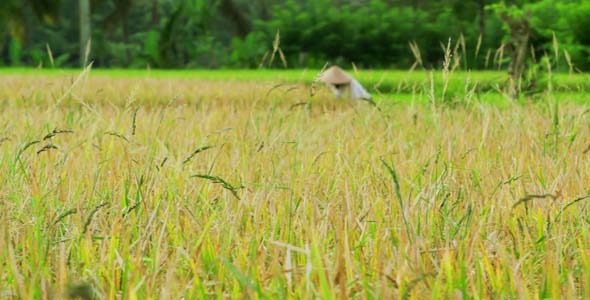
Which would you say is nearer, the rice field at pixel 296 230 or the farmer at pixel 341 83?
the rice field at pixel 296 230

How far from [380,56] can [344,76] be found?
1292 centimetres

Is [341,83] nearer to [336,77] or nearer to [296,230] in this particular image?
[336,77]

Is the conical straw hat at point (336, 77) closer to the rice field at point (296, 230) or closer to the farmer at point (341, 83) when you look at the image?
the farmer at point (341, 83)

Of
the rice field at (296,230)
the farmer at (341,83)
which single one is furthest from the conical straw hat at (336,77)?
the rice field at (296,230)

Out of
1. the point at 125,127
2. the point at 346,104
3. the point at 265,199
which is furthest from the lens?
the point at 346,104

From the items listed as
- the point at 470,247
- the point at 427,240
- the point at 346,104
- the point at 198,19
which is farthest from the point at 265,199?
the point at 198,19

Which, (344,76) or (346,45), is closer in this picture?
(344,76)

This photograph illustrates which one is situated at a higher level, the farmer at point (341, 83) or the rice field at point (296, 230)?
the rice field at point (296, 230)

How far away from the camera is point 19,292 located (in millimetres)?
1013

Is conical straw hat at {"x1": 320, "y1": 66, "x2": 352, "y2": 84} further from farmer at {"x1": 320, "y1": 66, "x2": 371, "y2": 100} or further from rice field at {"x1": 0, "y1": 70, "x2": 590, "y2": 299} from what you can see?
rice field at {"x1": 0, "y1": 70, "x2": 590, "y2": 299}

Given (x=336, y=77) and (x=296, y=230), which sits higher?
(x=296, y=230)

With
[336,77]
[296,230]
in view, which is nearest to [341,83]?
[336,77]

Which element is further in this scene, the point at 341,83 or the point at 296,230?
the point at 341,83

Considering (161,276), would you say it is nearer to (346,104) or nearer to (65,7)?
(346,104)
